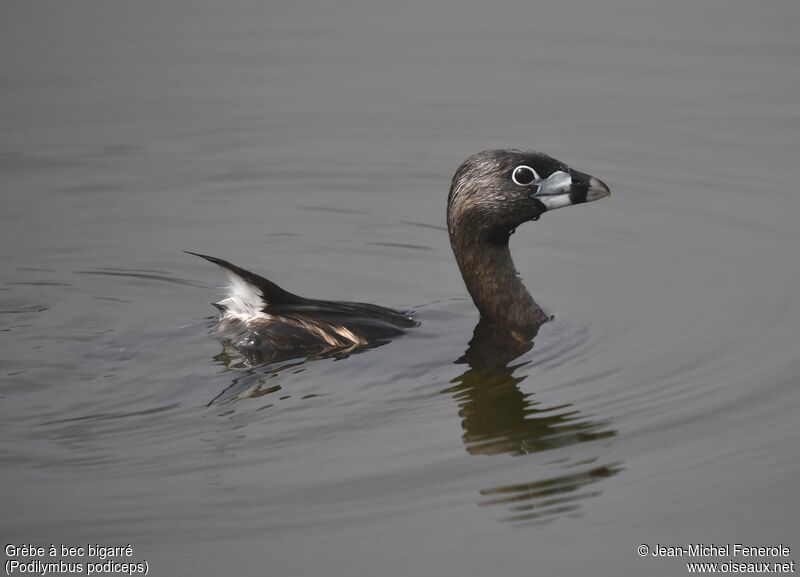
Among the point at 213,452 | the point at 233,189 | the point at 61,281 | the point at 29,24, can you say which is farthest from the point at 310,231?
the point at 29,24

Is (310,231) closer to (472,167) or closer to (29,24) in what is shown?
(472,167)

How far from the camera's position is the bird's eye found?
8516 millimetres

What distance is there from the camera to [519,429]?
7395mm

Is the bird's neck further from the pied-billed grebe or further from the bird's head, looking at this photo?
the bird's head

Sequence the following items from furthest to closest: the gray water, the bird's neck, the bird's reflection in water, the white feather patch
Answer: the bird's neck
the white feather patch
the bird's reflection in water
the gray water

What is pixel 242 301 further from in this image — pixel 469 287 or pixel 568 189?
pixel 568 189

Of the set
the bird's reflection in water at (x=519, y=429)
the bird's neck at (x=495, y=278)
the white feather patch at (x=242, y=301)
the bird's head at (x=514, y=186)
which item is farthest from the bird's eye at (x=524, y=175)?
the white feather patch at (x=242, y=301)

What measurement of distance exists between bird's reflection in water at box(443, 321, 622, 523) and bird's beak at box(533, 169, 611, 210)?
87 cm

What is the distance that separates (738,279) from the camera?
30.9 ft

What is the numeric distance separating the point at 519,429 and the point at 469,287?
1.67 m

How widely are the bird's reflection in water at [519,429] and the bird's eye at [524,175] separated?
936mm

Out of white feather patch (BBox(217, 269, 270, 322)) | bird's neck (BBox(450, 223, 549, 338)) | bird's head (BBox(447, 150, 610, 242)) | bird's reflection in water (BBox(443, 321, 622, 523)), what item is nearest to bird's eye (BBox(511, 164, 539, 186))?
bird's head (BBox(447, 150, 610, 242))

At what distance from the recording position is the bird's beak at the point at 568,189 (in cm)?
852

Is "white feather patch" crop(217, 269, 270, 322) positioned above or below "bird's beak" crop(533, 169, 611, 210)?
below
